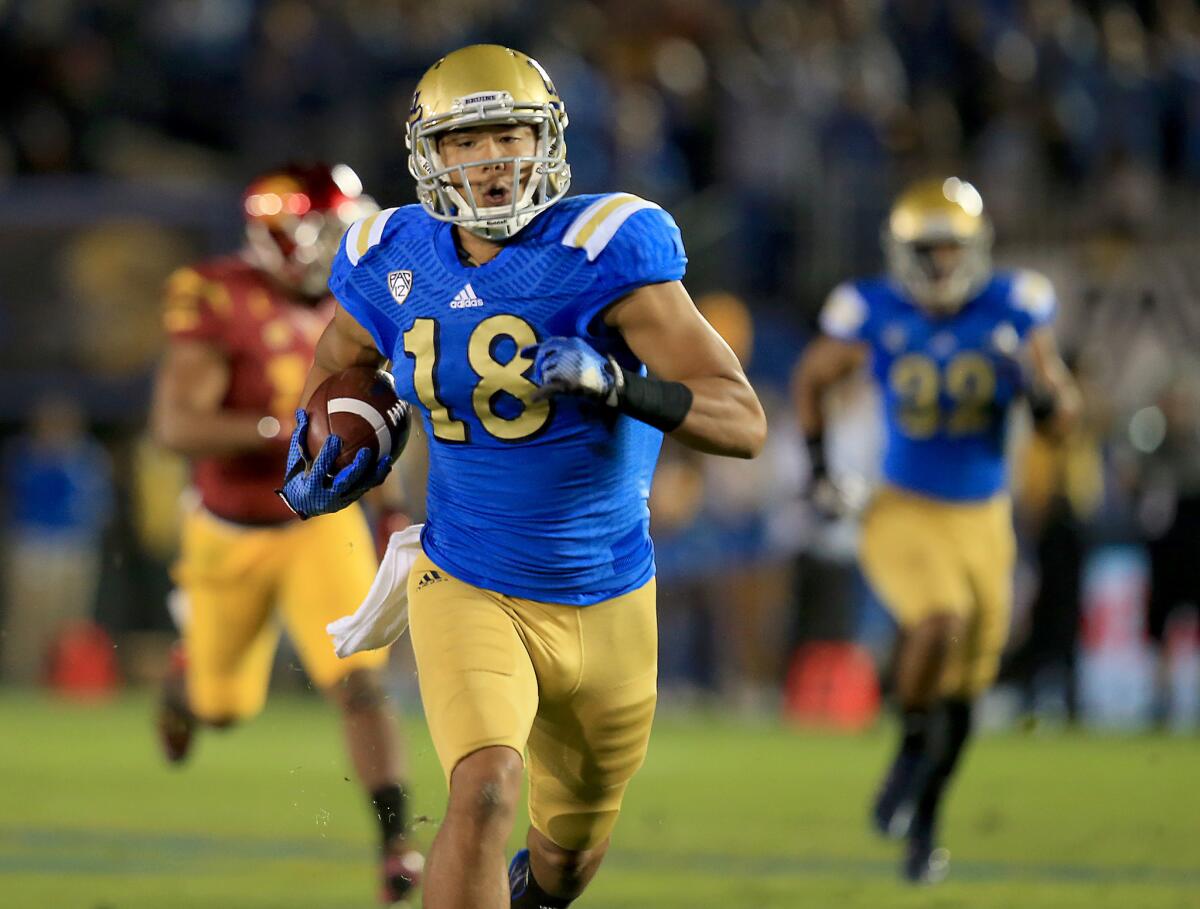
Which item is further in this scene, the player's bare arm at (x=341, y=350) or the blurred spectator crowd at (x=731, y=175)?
the blurred spectator crowd at (x=731, y=175)

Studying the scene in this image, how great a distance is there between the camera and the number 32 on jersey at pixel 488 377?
369 centimetres

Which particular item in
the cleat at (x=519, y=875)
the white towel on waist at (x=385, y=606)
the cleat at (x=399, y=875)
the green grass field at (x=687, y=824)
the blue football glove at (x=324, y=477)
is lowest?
the green grass field at (x=687, y=824)

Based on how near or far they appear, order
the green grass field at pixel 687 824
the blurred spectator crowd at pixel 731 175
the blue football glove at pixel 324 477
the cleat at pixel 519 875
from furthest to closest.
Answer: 1. the blurred spectator crowd at pixel 731 175
2. the green grass field at pixel 687 824
3. the cleat at pixel 519 875
4. the blue football glove at pixel 324 477

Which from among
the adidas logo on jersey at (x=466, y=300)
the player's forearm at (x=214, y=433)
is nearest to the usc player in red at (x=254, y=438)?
the player's forearm at (x=214, y=433)

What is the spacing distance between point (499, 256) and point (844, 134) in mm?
8274

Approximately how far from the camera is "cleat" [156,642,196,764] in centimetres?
650

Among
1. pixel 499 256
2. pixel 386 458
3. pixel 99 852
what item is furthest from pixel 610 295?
pixel 99 852

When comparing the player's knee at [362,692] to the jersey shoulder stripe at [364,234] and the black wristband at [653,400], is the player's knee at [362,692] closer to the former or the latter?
the jersey shoulder stripe at [364,234]

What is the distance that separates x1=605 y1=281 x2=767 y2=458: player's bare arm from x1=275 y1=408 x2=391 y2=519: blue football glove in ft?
1.75

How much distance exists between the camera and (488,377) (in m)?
3.70

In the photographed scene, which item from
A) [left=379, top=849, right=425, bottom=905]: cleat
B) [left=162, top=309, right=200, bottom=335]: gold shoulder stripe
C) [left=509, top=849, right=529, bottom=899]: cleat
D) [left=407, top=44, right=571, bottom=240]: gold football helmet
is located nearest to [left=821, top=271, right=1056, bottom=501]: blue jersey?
[left=162, top=309, right=200, bottom=335]: gold shoulder stripe

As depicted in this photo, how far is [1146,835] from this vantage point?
6730 mm

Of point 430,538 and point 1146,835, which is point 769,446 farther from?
point 430,538

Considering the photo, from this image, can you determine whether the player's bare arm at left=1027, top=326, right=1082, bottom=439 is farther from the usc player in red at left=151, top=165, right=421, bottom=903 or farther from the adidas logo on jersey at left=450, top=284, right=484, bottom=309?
the adidas logo on jersey at left=450, top=284, right=484, bottom=309
